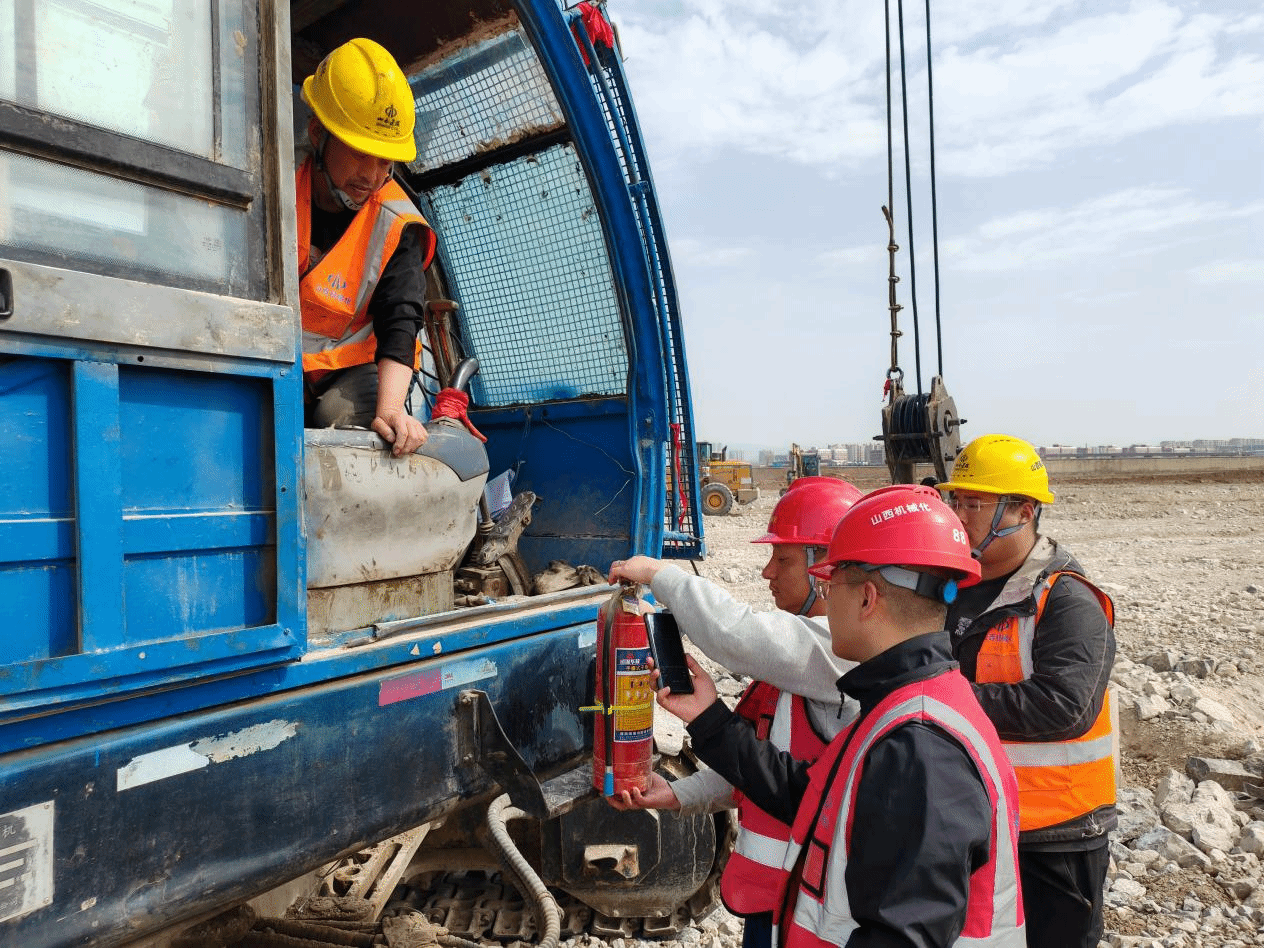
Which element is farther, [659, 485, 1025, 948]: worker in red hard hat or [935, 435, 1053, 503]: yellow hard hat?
[935, 435, 1053, 503]: yellow hard hat

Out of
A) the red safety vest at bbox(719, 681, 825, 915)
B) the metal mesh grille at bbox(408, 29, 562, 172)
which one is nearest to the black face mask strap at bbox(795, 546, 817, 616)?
the red safety vest at bbox(719, 681, 825, 915)

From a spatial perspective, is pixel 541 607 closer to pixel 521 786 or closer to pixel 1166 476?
pixel 521 786

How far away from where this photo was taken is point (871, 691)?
1684mm

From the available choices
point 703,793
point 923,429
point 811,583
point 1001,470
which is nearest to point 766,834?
point 703,793

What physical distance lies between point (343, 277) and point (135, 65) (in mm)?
834

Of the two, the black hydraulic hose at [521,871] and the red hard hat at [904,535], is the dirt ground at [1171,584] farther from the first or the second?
the red hard hat at [904,535]

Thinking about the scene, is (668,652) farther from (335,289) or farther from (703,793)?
(335,289)

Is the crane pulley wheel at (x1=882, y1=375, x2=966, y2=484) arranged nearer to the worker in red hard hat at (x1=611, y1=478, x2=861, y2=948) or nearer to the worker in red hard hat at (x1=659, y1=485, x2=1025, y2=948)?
the worker in red hard hat at (x1=611, y1=478, x2=861, y2=948)

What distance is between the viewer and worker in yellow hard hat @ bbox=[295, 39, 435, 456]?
2.52 metres

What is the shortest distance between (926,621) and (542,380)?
2506 millimetres

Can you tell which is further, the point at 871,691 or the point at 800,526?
the point at 800,526

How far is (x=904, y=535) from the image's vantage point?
1.71 m

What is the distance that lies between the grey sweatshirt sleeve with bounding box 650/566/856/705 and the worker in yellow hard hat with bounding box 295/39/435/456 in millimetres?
942

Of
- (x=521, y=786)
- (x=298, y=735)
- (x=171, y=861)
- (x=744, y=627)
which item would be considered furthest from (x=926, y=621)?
(x=171, y=861)
